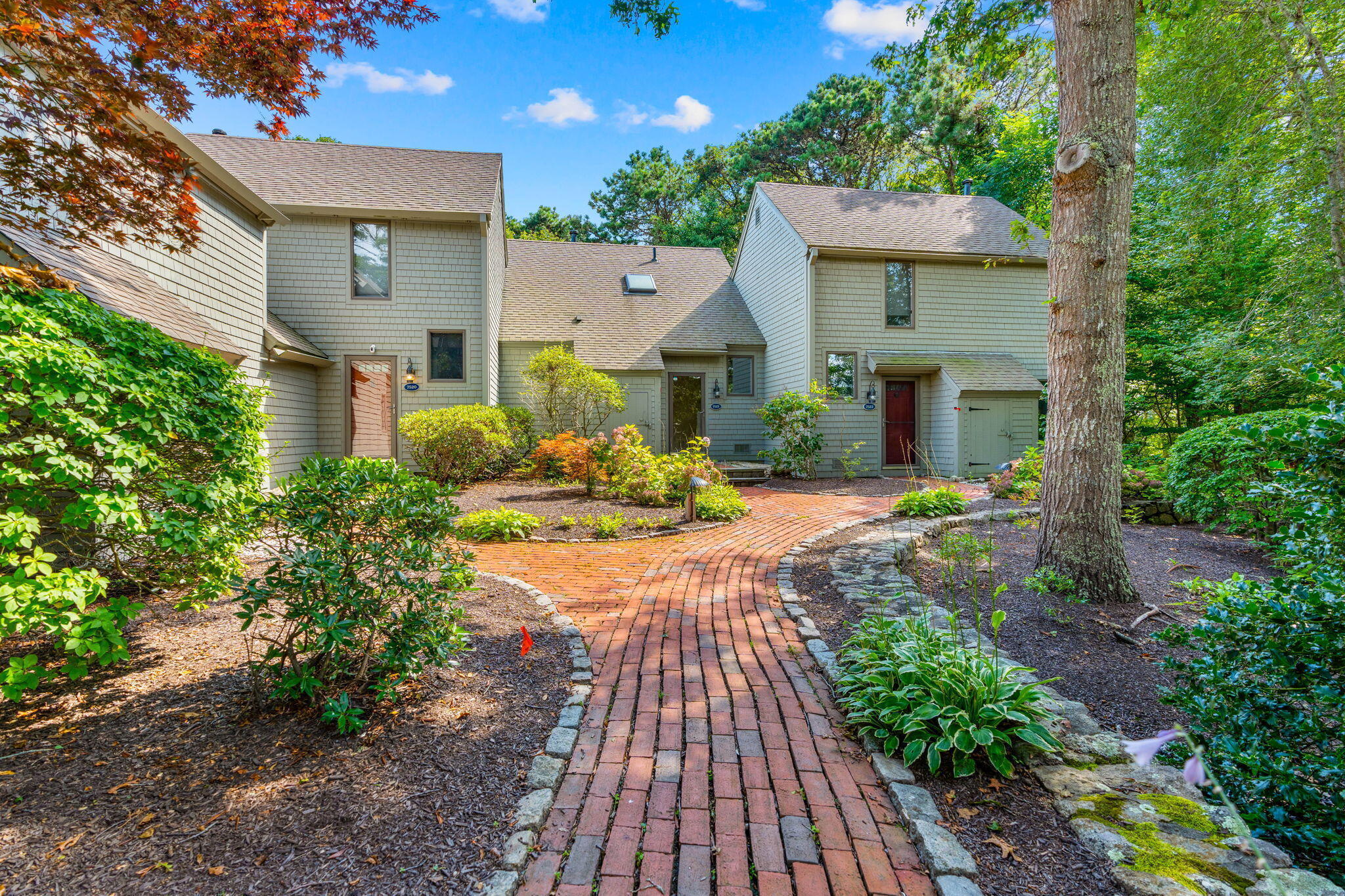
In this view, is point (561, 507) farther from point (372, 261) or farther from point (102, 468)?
point (372, 261)

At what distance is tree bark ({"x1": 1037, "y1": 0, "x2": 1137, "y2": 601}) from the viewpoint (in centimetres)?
384

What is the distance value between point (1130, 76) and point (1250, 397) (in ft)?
29.9

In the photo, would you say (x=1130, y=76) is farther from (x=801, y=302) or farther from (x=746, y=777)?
(x=801, y=302)

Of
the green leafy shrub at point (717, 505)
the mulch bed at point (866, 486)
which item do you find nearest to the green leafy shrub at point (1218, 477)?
the mulch bed at point (866, 486)

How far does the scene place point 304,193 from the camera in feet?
35.2

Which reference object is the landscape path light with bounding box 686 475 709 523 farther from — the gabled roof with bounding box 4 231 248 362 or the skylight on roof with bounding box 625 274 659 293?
the skylight on roof with bounding box 625 274 659 293

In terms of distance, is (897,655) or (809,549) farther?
(809,549)

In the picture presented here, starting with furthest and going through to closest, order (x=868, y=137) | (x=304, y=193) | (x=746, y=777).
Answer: (x=868, y=137), (x=304, y=193), (x=746, y=777)

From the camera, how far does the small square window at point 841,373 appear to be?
1243 centimetres

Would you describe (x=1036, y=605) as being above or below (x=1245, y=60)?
below

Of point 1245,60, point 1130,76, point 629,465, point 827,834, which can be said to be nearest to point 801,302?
point 629,465

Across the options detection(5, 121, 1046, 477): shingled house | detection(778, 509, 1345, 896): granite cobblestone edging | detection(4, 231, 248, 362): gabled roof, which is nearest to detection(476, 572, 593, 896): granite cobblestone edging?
detection(778, 509, 1345, 896): granite cobblestone edging

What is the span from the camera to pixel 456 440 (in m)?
9.48

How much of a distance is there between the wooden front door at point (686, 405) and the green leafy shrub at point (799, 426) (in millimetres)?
2141
